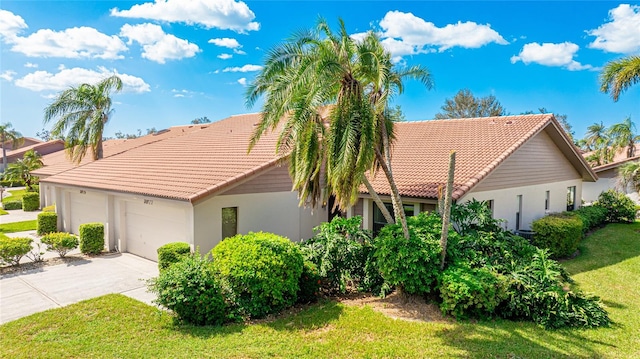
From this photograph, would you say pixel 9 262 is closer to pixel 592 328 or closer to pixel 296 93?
pixel 296 93

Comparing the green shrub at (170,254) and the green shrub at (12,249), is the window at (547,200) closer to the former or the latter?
the green shrub at (170,254)

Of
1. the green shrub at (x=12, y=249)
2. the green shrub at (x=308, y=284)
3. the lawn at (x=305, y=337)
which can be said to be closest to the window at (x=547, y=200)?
the lawn at (x=305, y=337)

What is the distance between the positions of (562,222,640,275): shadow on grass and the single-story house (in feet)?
7.45

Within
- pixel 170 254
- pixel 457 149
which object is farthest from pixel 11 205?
pixel 457 149

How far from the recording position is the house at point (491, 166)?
12859 millimetres

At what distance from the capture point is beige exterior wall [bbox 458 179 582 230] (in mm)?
14183

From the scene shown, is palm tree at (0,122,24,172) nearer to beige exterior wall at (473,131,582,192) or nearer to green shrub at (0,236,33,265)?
green shrub at (0,236,33,265)

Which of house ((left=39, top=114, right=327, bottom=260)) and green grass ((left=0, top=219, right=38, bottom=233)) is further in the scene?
green grass ((left=0, top=219, right=38, bottom=233))

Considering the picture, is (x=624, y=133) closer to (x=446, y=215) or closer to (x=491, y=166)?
(x=491, y=166)

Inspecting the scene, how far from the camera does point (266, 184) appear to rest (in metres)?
13.3

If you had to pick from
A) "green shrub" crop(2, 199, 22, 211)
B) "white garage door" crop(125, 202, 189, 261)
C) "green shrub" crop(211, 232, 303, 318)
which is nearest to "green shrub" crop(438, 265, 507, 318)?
"green shrub" crop(211, 232, 303, 318)

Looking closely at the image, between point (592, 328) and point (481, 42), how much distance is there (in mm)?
19676

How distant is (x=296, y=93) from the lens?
A: 8688 mm

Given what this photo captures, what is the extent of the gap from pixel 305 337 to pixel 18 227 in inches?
806
